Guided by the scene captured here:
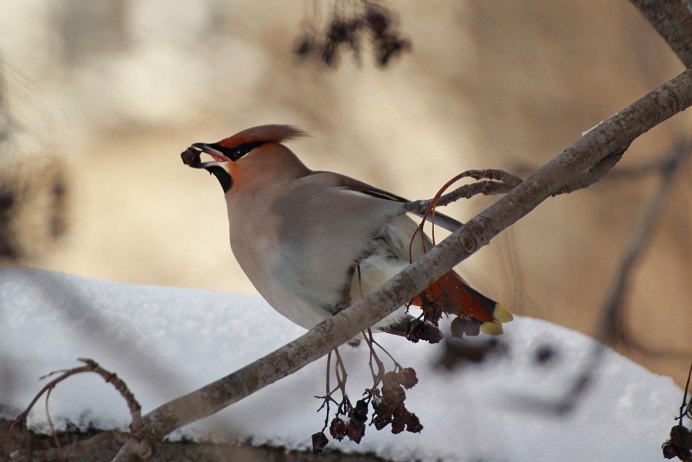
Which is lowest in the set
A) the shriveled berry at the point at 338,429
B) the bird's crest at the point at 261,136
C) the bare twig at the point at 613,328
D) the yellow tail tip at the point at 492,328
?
the shriveled berry at the point at 338,429

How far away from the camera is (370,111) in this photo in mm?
5602

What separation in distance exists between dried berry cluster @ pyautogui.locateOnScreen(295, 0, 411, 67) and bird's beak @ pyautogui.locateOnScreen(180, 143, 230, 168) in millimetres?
302

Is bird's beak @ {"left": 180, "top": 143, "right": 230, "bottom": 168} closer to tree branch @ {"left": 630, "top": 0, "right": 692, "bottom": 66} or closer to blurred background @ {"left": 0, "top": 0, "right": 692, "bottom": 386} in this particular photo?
tree branch @ {"left": 630, "top": 0, "right": 692, "bottom": 66}

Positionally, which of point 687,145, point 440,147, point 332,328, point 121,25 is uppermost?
point 121,25

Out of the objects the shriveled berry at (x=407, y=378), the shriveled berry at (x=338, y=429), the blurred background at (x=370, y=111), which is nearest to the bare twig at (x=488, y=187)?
the shriveled berry at (x=407, y=378)

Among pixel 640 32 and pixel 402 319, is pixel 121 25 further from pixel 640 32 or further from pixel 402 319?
pixel 402 319

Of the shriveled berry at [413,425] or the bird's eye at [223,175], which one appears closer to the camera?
the shriveled berry at [413,425]

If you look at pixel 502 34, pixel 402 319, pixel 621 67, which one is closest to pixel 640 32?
pixel 621 67

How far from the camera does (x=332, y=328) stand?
1.41m

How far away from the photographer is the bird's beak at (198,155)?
2125 millimetres

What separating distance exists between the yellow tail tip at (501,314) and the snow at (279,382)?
0.07 metres

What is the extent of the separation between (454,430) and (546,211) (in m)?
3.36

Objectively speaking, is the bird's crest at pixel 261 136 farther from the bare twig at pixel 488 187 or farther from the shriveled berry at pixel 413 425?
the shriveled berry at pixel 413 425

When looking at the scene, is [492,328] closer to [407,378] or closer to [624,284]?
[624,284]
